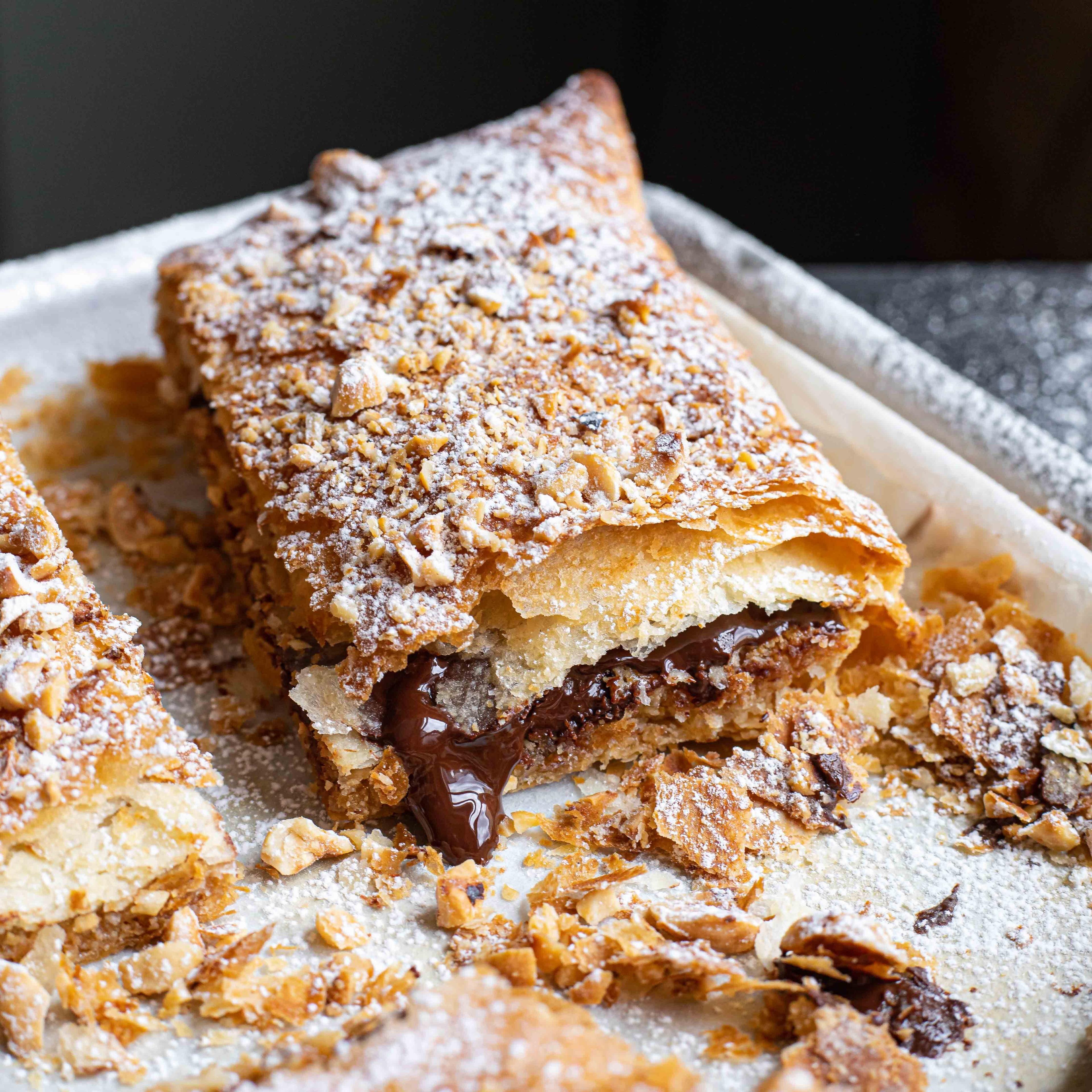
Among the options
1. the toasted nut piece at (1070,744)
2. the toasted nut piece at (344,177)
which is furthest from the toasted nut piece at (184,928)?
the toasted nut piece at (344,177)

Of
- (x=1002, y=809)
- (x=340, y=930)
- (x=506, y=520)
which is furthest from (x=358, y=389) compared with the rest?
(x=1002, y=809)

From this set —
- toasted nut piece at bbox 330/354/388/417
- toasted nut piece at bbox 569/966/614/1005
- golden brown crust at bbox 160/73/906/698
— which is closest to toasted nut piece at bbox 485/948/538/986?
toasted nut piece at bbox 569/966/614/1005

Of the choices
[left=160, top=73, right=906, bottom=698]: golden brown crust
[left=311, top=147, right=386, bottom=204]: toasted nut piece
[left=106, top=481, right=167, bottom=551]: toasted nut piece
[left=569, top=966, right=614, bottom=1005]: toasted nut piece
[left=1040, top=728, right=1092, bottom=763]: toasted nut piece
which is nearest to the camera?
[left=569, top=966, right=614, bottom=1005]: toasted nut piece

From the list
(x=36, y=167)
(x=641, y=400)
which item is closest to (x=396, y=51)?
(x=36, y=167)

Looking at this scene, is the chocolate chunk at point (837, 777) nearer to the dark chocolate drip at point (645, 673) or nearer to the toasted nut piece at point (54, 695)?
the dark chocolate drip at point (645, 673)

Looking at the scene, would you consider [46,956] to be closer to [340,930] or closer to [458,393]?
[340,930]

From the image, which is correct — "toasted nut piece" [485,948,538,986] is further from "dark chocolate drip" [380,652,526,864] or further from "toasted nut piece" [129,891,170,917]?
"toasted nut piece" [129,891,170,917]

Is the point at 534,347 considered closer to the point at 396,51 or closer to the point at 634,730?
the point at 634,730
